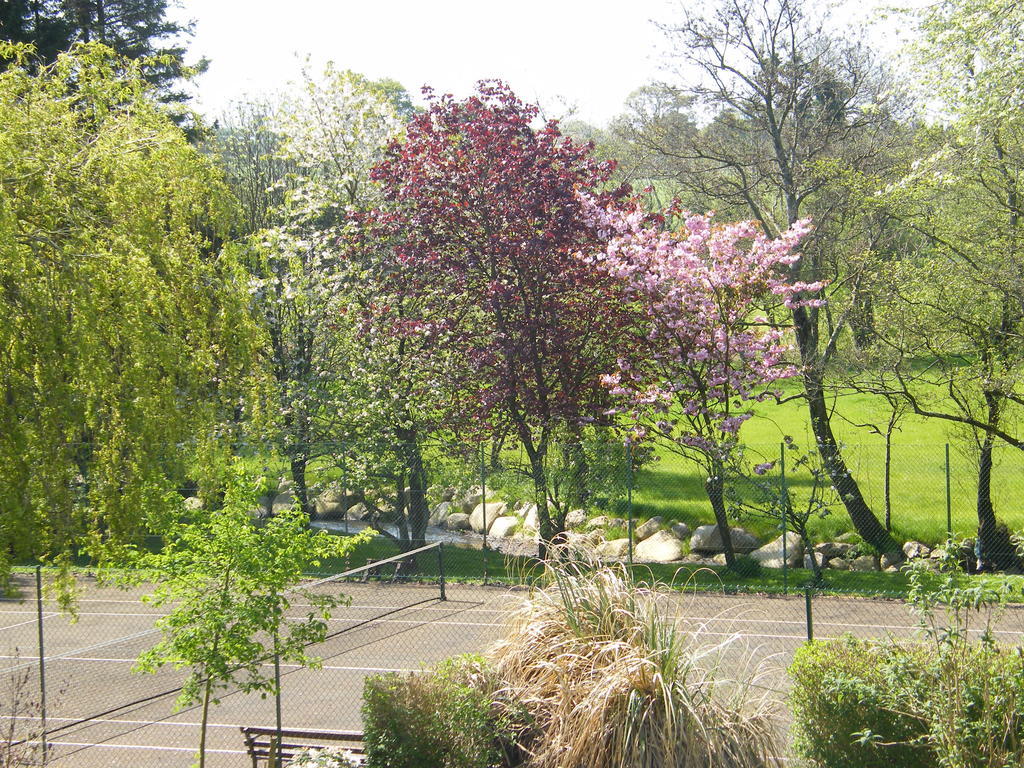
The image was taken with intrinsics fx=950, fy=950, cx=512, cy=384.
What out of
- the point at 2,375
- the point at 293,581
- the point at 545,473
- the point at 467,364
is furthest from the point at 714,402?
the point at 2,375

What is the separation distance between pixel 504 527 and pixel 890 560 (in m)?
8.53

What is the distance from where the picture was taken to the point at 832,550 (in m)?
18.7

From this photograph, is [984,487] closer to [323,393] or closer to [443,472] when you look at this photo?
[443,472]

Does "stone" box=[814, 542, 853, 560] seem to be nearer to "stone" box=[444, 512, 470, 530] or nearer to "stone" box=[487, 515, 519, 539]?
"stone" box=[487, 515, 519, 539]

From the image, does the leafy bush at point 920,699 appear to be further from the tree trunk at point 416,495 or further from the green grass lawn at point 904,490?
the tree trunk at point 416,495

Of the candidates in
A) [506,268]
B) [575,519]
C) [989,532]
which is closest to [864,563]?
[989,532]

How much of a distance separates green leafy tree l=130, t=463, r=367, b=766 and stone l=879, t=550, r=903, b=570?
43.8 ft

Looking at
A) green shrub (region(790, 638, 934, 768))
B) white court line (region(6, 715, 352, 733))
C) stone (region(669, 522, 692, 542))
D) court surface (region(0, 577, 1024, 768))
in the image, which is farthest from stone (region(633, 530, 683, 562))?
green shrub (region(790, 638, 934, 768))

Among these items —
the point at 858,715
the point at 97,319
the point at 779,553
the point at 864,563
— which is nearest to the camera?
the point at 858,715

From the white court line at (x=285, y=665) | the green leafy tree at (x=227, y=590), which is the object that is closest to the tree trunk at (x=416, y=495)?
the white court line at (x=285, y=665)

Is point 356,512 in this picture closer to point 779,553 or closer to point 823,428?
point 779,553

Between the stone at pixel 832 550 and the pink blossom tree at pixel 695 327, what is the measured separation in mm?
3596

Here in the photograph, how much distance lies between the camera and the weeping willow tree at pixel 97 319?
289 inches

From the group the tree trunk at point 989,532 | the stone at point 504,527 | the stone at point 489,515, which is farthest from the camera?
the stone at point 489,515
